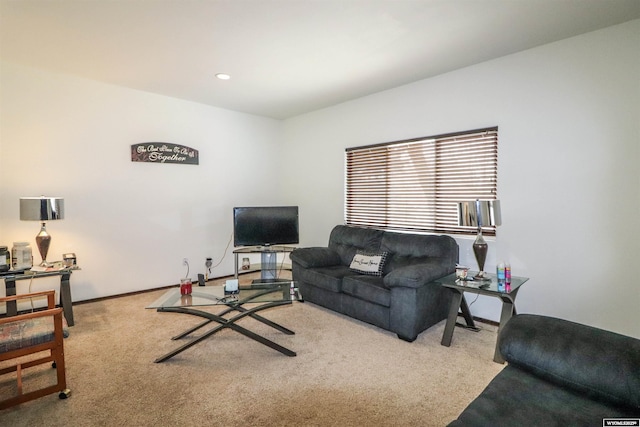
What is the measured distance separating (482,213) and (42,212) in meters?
4.15

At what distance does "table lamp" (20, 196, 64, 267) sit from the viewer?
122 inches

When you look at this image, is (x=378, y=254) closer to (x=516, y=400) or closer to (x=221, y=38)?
(x=516, y=400)

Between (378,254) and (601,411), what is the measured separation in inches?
97.9

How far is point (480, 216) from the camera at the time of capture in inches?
108

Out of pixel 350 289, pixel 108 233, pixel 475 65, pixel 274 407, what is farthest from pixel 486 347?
pixel 108 233

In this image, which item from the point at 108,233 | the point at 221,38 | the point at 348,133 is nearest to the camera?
the point at 221,38

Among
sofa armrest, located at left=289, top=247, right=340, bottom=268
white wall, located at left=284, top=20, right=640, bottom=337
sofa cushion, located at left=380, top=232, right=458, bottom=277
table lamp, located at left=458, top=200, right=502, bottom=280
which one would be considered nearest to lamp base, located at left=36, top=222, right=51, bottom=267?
sofa armrest, located at left=289, top=247, right=340, bottom=268

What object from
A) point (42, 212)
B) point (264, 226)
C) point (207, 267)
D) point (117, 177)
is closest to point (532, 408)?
point (264, 226)

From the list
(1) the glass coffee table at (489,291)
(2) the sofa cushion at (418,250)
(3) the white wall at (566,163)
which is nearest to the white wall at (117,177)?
(2) the sofa cushion at (418,250)

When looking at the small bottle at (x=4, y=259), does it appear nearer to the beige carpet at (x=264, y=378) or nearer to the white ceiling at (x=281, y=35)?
the beige carpet at (x=264, y=378)

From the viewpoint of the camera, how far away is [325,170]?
16.5ft

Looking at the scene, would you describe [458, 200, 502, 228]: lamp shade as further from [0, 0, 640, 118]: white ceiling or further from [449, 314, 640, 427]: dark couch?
[0, 0, 640, 118]: white ceiling

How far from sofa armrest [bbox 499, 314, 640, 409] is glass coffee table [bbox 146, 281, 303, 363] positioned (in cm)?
167

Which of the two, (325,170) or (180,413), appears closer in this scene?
(180,413)
